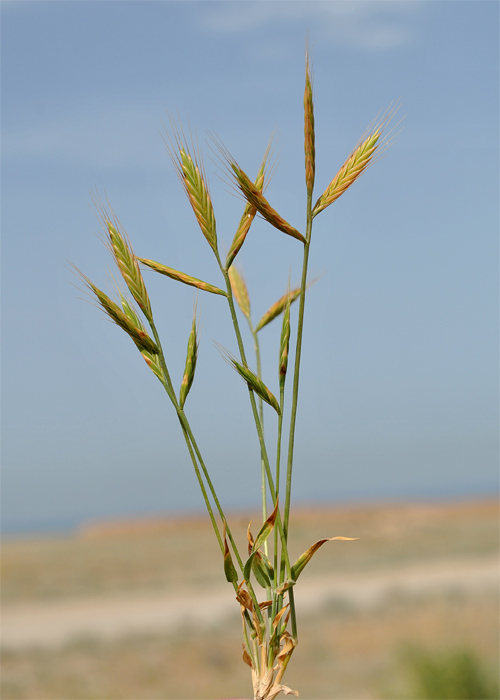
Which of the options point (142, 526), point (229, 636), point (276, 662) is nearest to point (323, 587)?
point (229, 636)

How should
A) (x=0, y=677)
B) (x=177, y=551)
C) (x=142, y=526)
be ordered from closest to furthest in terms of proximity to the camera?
(x=0, y=677)
(x=177, y=551)
(x=142, y=526)

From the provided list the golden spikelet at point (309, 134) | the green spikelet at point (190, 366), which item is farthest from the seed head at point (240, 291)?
the golden spikelet at point (309, 134)

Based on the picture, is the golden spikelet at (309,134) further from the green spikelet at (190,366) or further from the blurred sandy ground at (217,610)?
the blurred sandy ground at (217,610)

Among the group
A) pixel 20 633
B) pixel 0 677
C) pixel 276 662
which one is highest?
pixel 20 633

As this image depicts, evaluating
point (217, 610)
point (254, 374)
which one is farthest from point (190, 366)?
point (217, 610)

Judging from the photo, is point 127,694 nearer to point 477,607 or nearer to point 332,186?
point 477,607

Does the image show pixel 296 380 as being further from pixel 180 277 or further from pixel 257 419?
pixel 180 277

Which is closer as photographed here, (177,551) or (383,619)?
(383,619)
